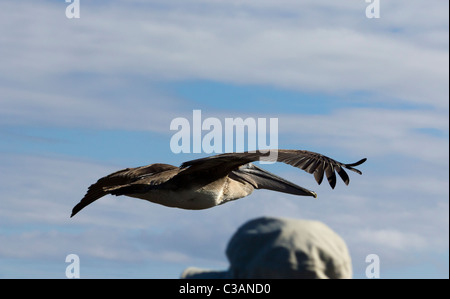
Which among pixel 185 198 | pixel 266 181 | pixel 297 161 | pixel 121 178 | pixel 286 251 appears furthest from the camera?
pixel 286 251

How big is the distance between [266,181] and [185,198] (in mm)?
2568

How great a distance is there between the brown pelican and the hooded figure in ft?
102

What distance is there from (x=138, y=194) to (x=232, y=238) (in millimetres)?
37728

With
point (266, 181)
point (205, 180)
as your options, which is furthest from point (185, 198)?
point (266, 181)

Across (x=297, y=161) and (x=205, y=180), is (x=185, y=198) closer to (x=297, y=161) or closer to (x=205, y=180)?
(x=205, y=180)

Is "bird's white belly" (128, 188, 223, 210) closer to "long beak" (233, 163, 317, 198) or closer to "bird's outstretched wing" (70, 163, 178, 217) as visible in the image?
"bird's outstretched wing" (70, 163, 178, 217)

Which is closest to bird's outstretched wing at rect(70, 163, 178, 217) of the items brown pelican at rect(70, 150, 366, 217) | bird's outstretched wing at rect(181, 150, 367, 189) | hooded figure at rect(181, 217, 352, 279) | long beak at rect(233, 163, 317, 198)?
brown pelican at rect(70, 150, 366, 217)

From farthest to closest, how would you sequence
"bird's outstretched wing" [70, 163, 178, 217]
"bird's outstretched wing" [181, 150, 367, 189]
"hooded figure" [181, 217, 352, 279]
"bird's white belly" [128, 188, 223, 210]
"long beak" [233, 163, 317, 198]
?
1. "hooded figure" [181, 217, 352, 279]
2. "long beak" [233, 163, 317, 198]
3. "bird's outstretched wing" [70, 163, 178, 217]
4. "bird's white belly" [128, 188, 223, 210]
5. "bird's outstretched wing" [181, 150, 367, 189]

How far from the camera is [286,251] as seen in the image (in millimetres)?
46750

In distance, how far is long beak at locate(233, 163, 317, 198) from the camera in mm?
15578

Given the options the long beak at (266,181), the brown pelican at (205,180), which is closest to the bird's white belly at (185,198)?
the brown pelican at (205,180)

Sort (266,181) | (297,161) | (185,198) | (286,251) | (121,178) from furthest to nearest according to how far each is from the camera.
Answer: (286,251) → (266,181) → (121,178) → (185,198) → (297,161)
